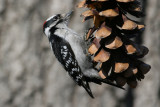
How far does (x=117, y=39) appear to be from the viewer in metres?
1.78

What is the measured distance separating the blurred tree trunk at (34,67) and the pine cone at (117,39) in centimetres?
322

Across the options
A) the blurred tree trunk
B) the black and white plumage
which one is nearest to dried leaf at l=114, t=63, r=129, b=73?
the black and white plumage

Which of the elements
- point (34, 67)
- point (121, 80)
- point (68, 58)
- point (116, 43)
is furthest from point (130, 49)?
point (34, 67)

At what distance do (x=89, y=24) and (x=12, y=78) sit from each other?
140cm

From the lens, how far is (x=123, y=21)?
1.77 metres

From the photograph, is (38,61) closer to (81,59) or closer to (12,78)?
(12,78)

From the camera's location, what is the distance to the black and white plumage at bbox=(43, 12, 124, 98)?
9.13 ft

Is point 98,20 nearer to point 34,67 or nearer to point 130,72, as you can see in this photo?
point 130,72

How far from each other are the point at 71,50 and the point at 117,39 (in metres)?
1.16

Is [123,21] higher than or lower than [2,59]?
higher

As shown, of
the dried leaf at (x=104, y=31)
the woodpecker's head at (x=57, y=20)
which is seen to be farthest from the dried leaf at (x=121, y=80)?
the woodpecker's head at (x=57, y=20)

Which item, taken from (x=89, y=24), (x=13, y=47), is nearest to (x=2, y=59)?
(x=13, y=47)

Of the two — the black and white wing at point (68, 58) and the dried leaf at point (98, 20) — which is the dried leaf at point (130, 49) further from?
the black and white wing at point (68, 58)

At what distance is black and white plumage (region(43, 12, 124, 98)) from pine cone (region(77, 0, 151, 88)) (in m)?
0.75
